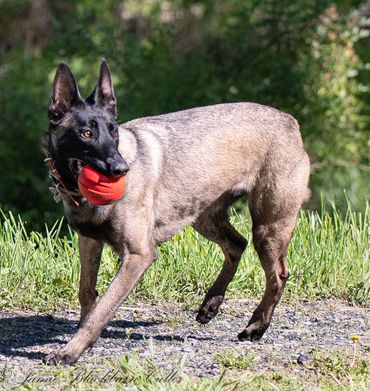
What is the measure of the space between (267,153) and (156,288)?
1189mm

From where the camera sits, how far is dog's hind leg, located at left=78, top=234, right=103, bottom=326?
6.11m

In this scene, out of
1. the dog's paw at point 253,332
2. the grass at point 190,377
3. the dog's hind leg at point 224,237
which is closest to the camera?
the grass at point 190,377

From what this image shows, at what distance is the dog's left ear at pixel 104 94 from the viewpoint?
5.78 metres

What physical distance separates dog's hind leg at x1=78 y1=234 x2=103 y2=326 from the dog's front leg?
455mm

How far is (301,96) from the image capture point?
34.4 ft

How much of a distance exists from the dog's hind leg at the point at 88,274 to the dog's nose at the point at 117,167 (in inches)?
32.4

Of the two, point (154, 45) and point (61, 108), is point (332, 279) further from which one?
point (154, 45)

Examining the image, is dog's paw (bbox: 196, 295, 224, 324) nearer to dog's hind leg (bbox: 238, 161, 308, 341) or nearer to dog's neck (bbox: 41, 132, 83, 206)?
dog's hind leg (bbox: 238, 161, 308, 341)

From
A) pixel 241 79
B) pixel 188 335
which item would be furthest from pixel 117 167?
pixel 241 79

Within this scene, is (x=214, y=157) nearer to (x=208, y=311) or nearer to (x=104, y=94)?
(x=104, y=94)

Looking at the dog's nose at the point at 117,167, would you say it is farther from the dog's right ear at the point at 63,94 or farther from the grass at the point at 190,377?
the grass at the point at 190,377

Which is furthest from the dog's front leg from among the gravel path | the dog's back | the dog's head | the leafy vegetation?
the leafy vegetation

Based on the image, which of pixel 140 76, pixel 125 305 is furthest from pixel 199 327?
pixel 140 76

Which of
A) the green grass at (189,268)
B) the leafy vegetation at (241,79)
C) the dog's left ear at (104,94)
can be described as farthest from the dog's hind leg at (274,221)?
the leafy vegetation at (241,79)
